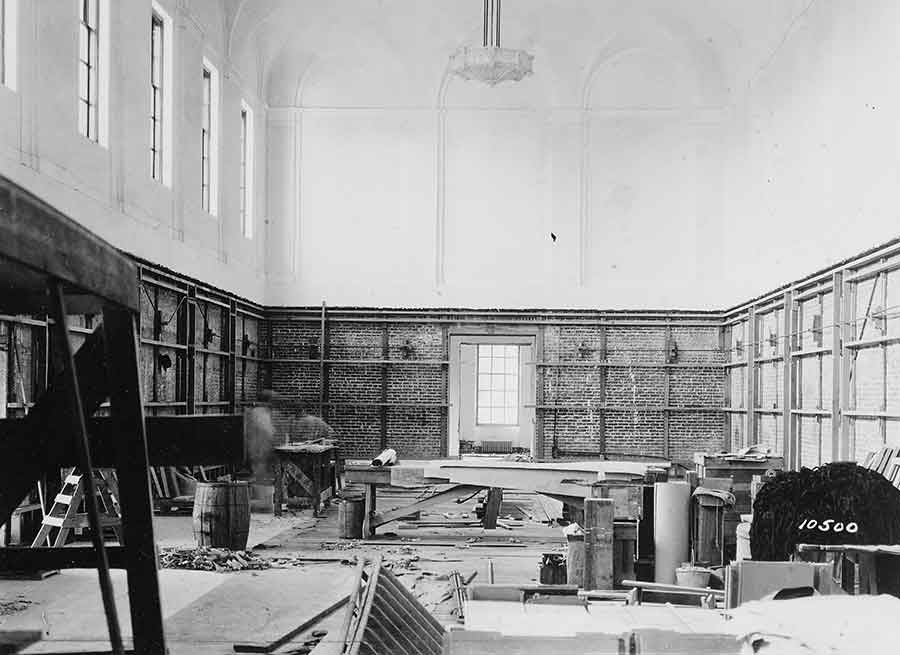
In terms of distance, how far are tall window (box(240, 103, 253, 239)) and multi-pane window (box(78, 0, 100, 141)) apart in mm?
7157

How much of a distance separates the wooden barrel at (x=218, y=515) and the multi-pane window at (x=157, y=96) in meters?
6.02

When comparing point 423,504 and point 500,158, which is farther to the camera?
point 500,158

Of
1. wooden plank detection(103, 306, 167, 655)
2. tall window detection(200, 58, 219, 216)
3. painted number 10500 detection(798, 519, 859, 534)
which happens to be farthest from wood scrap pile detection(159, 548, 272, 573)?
tall window detection(200, 58, 219, 216)

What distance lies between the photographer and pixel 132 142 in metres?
13.2

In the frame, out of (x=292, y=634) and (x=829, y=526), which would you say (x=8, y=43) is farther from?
(x=829, y=526)

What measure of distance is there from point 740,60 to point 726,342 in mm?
5419

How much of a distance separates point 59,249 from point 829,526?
507 cm

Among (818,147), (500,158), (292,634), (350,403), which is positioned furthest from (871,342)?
(350,403)

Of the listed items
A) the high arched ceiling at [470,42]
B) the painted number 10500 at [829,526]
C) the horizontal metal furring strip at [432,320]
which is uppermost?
the high arched ceiling at [470,42]

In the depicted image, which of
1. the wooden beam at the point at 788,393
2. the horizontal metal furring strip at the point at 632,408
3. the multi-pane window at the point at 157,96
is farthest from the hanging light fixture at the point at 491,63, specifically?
the horizontal metal furring strip at the point at 632,408

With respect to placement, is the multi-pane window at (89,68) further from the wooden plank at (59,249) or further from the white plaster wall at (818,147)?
the wooden plank at (59,249)

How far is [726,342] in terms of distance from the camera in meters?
19.6

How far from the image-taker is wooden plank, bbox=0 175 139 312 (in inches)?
41.9

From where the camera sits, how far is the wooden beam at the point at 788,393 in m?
14.6
